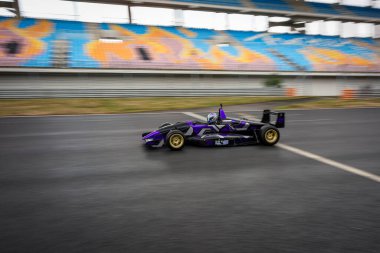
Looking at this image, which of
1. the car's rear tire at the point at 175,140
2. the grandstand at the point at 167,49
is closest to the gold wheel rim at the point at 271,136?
the car's rear tire at the point at 175,140

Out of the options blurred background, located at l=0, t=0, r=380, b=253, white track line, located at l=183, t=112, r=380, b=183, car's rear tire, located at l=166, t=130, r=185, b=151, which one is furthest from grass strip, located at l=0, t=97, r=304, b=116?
white track line, located at l=183, t=112, r=380, b=183

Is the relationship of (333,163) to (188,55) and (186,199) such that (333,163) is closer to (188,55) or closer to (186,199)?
(186,199)

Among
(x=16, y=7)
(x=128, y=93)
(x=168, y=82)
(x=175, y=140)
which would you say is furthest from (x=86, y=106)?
(x=16, y=7)

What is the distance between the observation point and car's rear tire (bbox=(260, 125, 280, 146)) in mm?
7172

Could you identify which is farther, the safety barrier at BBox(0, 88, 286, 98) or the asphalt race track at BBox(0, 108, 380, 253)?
the safety barrier at BBox(0, 88, 286, 98)

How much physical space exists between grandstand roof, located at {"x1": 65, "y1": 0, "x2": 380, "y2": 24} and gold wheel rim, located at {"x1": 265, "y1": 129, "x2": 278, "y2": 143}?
2353cm

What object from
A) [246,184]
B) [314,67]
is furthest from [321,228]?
[314,67]

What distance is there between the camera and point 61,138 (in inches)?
325

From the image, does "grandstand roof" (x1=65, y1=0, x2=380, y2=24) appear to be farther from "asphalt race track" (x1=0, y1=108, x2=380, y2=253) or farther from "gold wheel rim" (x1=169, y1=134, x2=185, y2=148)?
"asphalt race track" (x1=0, y1=108, x2=380, y2=253)

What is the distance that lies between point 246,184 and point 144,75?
20.3 m

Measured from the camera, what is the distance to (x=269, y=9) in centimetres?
3178

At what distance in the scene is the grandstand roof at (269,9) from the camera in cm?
2786

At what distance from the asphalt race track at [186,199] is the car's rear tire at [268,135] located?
0.96 feet

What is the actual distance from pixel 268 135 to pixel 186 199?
3894 millimetres
